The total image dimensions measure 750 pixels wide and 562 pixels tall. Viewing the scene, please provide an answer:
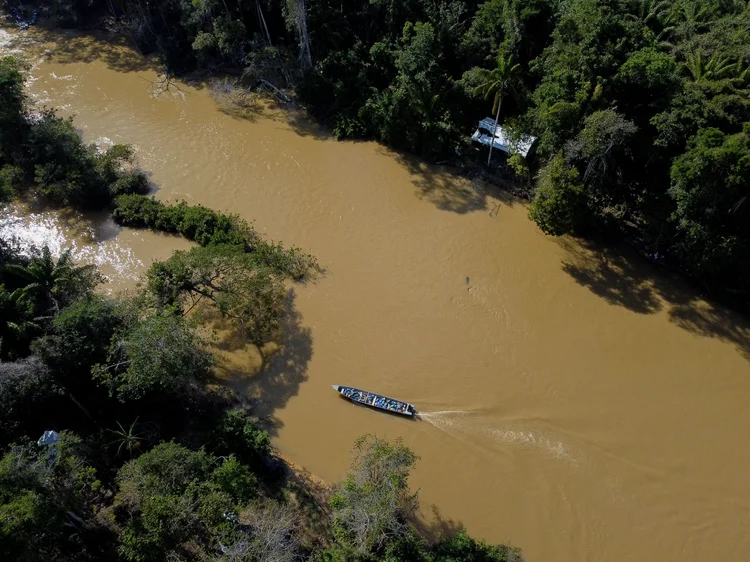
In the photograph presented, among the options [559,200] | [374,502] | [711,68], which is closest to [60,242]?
[374,502]

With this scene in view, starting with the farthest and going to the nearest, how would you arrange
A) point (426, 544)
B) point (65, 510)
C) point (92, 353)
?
point (92, 353), point (426, 544), point (65, 510)

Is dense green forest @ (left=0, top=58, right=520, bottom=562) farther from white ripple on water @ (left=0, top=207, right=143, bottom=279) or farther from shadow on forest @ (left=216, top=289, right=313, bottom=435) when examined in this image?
white ripple on water @ (left=0, top=207, right=143, bottom=279)

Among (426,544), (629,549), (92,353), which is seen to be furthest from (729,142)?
(92,353)

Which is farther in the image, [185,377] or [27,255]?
[27,255]

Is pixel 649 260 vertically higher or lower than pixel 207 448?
higher

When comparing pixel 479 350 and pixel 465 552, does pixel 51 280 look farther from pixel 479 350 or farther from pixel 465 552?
pixel 465 552

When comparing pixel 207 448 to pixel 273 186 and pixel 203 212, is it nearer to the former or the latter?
pixel 203 212

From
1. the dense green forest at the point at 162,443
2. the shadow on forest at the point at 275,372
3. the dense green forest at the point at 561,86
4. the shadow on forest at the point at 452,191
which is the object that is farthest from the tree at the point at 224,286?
the dense green forest at the point at 561,86
